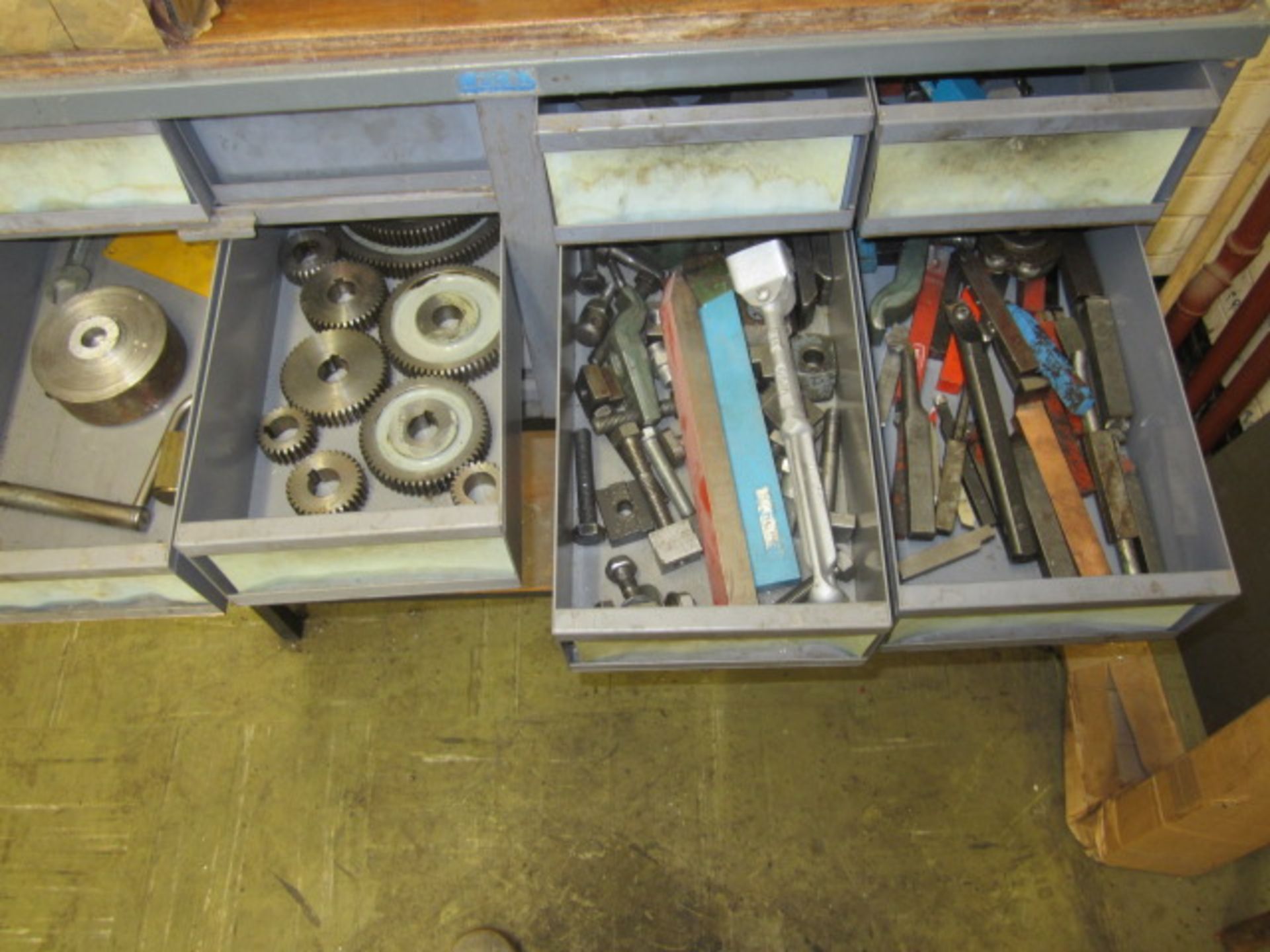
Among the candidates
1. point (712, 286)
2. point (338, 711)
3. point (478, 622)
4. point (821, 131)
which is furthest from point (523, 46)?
point (338, 711)

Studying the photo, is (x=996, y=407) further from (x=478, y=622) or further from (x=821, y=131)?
(x=478, y=622)

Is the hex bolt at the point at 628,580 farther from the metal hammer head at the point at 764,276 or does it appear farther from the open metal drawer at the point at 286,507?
the metal hammer head at the point at 764,276

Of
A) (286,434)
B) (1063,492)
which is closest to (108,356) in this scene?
(286,434)

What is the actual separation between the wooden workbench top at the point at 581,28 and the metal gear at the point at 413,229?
1.64 ft

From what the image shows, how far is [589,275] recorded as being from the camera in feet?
5.84

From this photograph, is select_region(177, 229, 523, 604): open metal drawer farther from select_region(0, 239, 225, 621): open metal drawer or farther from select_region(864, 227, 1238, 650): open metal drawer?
select_region(864, 227, 1238, 650): open metal drawer

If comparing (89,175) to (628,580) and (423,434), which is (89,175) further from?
(628,580)

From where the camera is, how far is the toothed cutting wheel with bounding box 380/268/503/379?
1.65 m

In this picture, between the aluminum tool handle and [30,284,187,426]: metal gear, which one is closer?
the aluminum tool handle

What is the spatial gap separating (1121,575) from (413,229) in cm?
127

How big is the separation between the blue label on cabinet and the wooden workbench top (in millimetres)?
26

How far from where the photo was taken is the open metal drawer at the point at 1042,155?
123 cm

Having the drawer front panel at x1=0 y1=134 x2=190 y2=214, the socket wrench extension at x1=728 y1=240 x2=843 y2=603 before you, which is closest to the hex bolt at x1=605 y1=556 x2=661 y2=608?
the socket wrench extension at x1=728 y1=240 x2=843 y2=603

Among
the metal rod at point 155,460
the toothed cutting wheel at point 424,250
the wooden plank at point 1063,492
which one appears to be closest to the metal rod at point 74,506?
the metal rod at point 155,460
